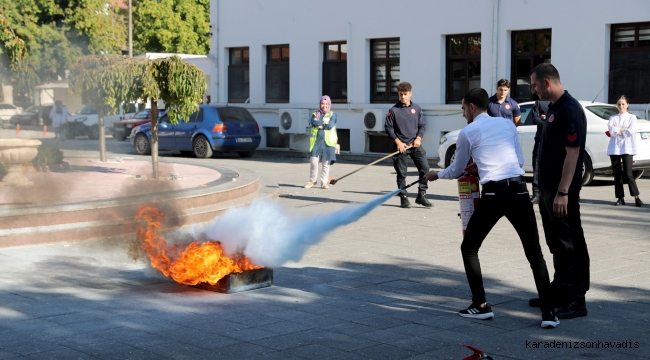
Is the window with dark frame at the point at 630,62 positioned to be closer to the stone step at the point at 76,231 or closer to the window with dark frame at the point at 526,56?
the window with dark frame at the point at 526,56

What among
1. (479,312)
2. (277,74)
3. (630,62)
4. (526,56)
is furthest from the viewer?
(277,74)

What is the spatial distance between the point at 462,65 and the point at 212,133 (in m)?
7.80

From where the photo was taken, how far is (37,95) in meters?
6.66

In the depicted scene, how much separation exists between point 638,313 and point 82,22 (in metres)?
5.39

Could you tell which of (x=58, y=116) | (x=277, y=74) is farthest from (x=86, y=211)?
(x=277, y=74)

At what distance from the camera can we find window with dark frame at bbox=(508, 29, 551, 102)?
2123 cm

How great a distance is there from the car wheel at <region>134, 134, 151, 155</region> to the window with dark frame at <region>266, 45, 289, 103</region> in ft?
15.1

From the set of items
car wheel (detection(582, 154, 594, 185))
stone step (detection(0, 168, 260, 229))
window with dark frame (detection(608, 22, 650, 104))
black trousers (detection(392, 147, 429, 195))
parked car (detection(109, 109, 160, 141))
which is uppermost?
window with dark frame (detection(608, 22, 650, 104))

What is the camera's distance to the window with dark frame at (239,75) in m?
29.0

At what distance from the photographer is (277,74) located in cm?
2773

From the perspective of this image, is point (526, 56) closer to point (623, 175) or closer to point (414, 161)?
point (623, 175)

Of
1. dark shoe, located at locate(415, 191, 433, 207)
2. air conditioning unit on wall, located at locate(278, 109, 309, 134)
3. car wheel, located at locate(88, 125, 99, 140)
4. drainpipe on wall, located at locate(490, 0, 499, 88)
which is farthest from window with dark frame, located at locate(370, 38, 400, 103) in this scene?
dark shoe, located at locate(415, 191, 433, 207)

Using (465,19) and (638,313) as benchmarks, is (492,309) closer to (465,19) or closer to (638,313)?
(638,313)

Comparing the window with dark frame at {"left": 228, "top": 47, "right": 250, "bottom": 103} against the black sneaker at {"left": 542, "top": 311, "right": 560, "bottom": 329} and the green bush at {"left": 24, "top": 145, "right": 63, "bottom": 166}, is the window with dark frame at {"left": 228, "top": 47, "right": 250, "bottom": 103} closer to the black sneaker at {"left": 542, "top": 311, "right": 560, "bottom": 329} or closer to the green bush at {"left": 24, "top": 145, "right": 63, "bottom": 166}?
the green bush at {"left": 24, "top": 145, "right": 63, "bottom": 166}
